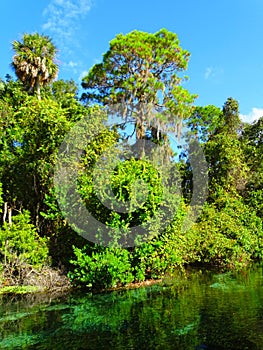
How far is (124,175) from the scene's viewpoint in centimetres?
1080

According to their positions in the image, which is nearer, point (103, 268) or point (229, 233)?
point (103, 268)

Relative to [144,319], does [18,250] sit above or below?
above

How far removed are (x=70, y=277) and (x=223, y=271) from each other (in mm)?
5964

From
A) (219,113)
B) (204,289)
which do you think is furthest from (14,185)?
(219,113)

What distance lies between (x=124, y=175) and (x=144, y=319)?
14.2ft

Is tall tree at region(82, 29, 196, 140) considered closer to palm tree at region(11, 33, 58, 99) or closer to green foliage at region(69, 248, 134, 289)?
palm tree at region(11, 33, 58, 99)

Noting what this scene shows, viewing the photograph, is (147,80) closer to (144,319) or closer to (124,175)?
(124,175)

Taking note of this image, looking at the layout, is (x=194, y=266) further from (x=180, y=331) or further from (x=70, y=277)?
(x=180, y=331)

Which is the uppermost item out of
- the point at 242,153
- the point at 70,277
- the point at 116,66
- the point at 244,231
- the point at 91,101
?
the point at 116,66

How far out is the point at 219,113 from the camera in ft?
81.0

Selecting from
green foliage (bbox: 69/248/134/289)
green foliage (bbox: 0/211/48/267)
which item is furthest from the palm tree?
green foliage (bbox: 69/248/134/289)

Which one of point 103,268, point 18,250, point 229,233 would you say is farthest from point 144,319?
point 229,233

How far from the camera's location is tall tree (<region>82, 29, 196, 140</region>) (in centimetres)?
1889

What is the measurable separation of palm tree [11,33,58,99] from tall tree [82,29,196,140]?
10.3 feet
